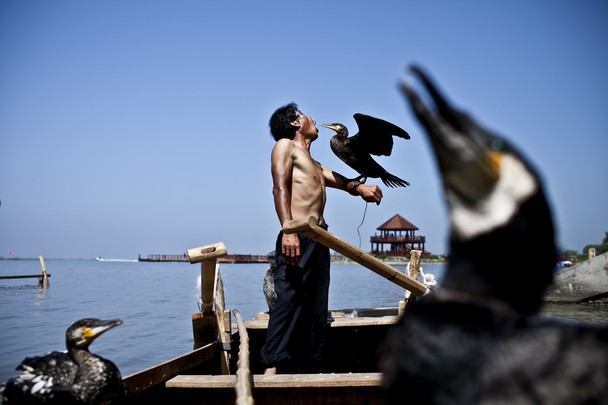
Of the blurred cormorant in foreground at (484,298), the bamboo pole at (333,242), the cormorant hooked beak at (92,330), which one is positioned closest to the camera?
the blurred cormorant in foreground at (484,298)

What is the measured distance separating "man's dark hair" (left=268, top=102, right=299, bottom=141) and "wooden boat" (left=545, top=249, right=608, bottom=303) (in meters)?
10.1

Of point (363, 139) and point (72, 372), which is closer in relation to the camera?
point (72, 372)

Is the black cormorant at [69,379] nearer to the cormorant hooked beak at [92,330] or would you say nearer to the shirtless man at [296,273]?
the cormorant hooked beak at [92,330]

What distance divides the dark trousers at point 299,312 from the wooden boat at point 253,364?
251 millimetres

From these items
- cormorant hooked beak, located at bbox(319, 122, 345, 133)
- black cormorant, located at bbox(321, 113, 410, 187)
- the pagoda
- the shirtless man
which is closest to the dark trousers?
the shirtless man

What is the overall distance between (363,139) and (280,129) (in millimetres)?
1456

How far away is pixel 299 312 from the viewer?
3.93 metres

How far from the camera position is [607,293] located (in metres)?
12.3

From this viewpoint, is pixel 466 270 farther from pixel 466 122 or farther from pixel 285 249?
pixel 285 249

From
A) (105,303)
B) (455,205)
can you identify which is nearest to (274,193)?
Answer: (455,205)

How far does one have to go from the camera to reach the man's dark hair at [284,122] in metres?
4.42

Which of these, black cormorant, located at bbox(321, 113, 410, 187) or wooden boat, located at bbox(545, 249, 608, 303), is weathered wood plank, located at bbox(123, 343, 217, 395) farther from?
wooden boat, located at bbox(545, 249, 608, 303)

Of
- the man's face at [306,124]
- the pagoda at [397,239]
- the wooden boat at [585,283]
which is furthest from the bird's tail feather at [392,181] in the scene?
the pagoda at [397,239]

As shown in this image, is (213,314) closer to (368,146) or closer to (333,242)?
(333,242)
